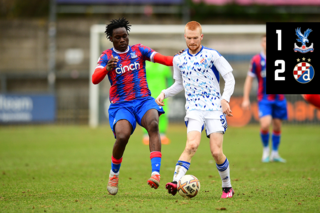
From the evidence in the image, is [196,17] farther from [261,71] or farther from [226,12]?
[261,71]

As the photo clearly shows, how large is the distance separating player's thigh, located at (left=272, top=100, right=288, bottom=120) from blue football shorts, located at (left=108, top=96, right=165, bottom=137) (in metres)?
4.14

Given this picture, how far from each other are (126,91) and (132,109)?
9.9 inches

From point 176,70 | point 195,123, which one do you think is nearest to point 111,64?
point 176,70

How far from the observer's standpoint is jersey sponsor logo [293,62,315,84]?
7344mm

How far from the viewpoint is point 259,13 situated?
1208 inches

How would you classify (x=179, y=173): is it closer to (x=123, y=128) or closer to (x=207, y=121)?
(x=207, y=121)

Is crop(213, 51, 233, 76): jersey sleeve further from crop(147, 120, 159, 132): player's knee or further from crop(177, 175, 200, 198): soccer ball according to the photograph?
crop(177, 175, 200, 198): soccer ball

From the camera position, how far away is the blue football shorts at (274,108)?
952 centimetres

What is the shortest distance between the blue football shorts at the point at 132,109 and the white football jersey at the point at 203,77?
665 millimetres

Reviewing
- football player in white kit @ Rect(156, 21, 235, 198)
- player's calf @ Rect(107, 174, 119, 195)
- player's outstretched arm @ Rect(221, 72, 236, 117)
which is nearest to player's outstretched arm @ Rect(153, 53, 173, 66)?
football player in white kit @ Rect(156, 21, 235, 198)

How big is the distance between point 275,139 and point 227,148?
2721mm

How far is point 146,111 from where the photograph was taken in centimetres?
605

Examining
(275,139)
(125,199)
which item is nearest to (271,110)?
(275,139)

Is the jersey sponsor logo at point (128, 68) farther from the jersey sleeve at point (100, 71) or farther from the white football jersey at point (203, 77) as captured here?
the white football jersey at point (203, 77)
